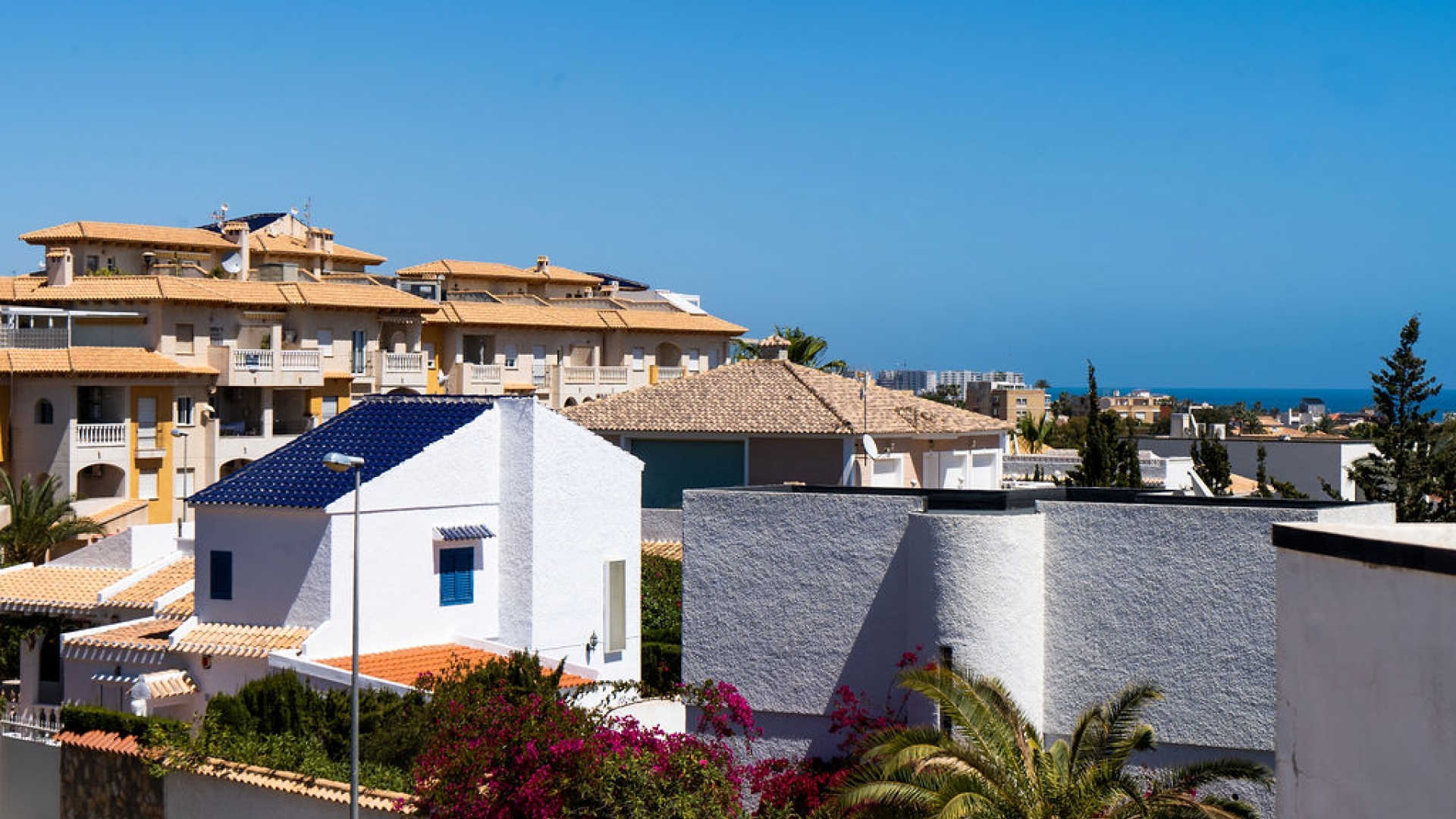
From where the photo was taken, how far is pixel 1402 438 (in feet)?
133

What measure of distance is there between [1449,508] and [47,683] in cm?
3276

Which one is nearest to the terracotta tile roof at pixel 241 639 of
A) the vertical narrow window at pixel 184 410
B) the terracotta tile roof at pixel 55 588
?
the terracotta tile roof at pixel 55 588

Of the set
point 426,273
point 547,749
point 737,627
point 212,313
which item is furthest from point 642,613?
point 426,273

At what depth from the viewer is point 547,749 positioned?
2062 centimetres

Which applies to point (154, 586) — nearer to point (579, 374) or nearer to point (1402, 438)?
point (1402, 438)

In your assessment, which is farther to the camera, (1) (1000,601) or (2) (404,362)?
(2) (404,362)

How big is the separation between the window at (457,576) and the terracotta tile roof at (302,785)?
7.82 metres

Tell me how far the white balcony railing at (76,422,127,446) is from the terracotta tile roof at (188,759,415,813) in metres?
39.3

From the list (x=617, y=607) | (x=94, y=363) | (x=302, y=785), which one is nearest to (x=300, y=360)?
(x=94, y=363)

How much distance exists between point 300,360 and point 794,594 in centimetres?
4949

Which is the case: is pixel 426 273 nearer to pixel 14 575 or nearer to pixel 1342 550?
pixel 14 575

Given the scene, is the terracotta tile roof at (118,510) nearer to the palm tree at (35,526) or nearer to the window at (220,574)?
the palm tree at (35,526)

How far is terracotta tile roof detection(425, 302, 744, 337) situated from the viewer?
7881 centimetres

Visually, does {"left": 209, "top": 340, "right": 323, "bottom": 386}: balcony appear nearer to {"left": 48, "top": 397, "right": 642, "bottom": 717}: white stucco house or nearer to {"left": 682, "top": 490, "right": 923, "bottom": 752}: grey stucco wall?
{"left": 48, "top": 397, "right": 642, "bottom": 717}: white stucco house
